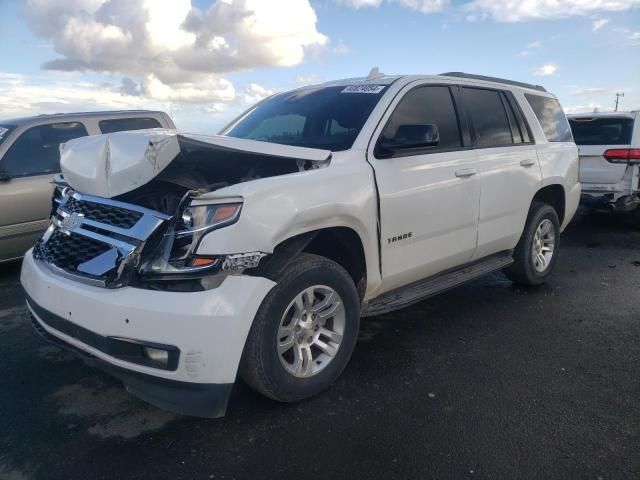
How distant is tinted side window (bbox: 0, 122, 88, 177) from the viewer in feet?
18.8

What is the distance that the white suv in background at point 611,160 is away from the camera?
744 cm

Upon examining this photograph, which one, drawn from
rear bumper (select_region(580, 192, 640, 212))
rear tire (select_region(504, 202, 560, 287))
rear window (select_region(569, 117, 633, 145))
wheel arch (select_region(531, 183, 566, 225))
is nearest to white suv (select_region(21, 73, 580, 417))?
rear tire (select_region(504, 202, 560, 287))

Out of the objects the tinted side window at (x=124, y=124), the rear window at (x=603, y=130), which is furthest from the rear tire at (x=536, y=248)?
the tinted side window at (x=124, y=124)

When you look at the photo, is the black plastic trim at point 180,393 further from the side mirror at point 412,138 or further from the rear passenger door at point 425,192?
the side mirror at point 412,138

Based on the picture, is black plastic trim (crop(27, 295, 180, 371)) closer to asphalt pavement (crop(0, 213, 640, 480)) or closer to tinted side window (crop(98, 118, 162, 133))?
asphalt pavement (crop(0, 213, 640, 480))

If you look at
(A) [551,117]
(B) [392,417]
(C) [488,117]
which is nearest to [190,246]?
(B) [392,417]

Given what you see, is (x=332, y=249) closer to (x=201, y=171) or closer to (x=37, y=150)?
(x=201, y=171)

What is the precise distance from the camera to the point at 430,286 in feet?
12.3

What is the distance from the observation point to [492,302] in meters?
4.75

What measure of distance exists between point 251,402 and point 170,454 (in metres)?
→ 0.58

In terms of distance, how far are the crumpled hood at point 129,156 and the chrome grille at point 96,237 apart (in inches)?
4.1

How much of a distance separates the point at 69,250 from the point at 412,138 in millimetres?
2134

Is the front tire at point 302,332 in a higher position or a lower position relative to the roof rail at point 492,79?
lower

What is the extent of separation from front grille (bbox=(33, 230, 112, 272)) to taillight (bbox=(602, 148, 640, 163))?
7.48m
